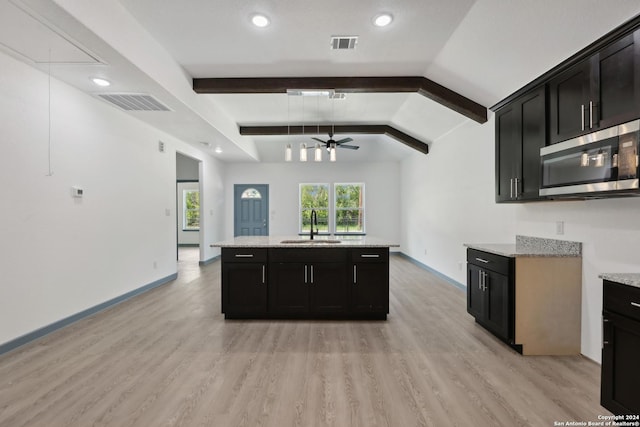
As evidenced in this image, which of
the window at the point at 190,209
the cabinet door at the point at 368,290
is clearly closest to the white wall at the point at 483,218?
the cabinet door at the point at 368,290

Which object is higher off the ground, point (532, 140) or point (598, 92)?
point (598, 92)

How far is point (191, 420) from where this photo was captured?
76.5 inches

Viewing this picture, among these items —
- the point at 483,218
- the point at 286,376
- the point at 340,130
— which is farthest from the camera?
the point at 340,130

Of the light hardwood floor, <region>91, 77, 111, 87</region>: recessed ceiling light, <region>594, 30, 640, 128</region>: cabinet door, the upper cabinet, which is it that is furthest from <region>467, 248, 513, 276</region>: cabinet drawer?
<region>91, 77, 111, 87</region>: recessed ceiling light

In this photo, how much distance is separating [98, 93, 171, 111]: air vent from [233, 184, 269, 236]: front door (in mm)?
4881

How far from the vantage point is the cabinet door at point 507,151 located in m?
3.17

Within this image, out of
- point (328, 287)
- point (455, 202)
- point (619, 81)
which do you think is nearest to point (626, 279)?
point (619, 81)

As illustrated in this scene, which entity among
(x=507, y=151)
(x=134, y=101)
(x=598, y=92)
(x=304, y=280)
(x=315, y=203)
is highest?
(x=134, y=101)

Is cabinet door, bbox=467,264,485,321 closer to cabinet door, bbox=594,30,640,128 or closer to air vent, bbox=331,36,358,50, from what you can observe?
cabinet door, bbox=594,30,640,128

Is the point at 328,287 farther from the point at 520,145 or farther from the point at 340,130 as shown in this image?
the point at 340,130

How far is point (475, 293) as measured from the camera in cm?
347

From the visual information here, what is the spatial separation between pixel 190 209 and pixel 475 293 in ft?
31.8

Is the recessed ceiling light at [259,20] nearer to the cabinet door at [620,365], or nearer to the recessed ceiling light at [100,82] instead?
the recessed ceiling light at [100,82]

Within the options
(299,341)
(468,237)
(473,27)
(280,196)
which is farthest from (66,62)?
(280,196)
